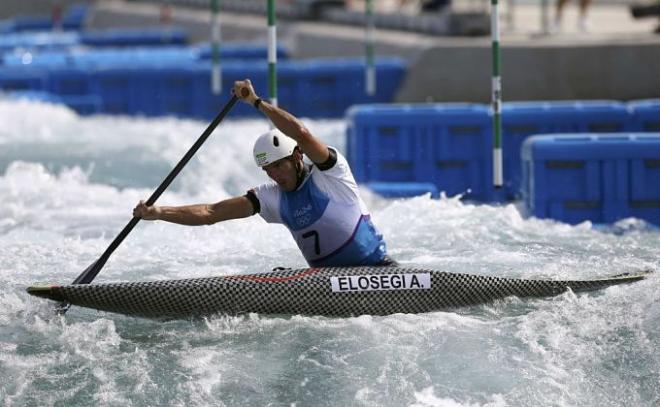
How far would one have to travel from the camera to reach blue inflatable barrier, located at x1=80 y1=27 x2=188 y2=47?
22.2 meters

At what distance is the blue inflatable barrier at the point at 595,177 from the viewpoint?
9.95 meters

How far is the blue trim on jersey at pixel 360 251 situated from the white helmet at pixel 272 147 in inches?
23.0

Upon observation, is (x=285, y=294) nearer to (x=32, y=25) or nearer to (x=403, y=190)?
(x=403, y=190)

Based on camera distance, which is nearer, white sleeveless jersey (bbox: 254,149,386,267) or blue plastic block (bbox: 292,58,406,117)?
white sleeveless jersey (bbox: 254,149,386,267)

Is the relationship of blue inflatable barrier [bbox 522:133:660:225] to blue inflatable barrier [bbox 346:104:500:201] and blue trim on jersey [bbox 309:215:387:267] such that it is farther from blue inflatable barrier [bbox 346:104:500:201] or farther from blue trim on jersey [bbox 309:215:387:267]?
blue trim on jersey [bbox 309:215:387:267]

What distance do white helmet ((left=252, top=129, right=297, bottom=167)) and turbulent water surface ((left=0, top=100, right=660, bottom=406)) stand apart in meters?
0.83

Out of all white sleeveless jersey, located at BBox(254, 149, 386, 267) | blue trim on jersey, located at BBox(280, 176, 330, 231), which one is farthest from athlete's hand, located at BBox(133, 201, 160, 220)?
blue trim on jersey, located at BBox(280, 176, 330, 231)

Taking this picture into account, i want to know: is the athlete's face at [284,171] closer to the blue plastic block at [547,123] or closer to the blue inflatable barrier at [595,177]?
the blue inflatable barrier at [595,177]

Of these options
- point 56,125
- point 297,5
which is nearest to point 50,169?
point 56,125

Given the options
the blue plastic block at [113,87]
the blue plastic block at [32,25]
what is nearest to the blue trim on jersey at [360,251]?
the blue plastic block at [113,87]

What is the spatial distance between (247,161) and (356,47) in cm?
531

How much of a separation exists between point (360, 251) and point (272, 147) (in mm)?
774

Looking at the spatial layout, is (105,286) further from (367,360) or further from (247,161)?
(247,161)

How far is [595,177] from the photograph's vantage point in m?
10.0
